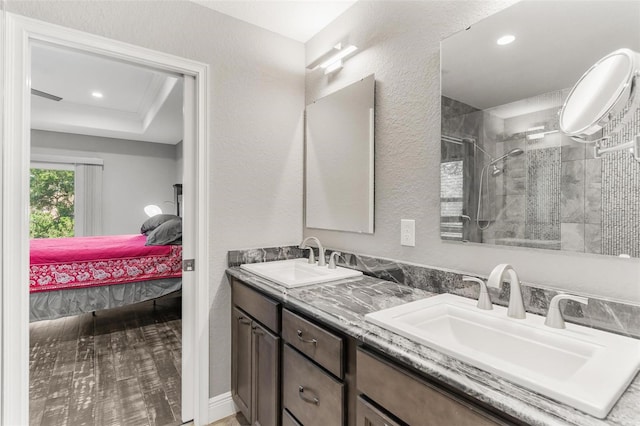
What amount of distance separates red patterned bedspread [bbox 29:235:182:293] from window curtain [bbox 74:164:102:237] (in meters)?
1.80

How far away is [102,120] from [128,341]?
3.41 m

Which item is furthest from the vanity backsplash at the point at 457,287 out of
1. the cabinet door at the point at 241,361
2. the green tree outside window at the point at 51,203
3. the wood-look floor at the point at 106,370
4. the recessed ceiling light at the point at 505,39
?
the green tree outside window at the point at 51,203

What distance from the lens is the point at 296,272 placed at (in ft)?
6.69

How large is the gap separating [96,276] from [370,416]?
308 centimetres

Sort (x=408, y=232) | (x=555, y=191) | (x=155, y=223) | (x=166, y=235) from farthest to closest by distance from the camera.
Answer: (x=155, y=223) < (x=166, y=235) < (x=408, y=232) < (x=555, y=191)

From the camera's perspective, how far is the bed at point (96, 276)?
111 inches

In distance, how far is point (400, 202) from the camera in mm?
1615

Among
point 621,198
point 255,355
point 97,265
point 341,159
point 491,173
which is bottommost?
point 255,355

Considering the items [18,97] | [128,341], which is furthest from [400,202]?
[128,341]

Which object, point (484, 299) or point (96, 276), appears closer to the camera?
point (484, 299)

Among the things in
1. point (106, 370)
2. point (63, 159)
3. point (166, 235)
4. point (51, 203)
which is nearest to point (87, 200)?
point (51, 203)

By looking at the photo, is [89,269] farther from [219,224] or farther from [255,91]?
[255,91]

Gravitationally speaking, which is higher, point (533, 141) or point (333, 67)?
point (333, 67)

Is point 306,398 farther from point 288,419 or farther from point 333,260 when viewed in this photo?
point 333,260
